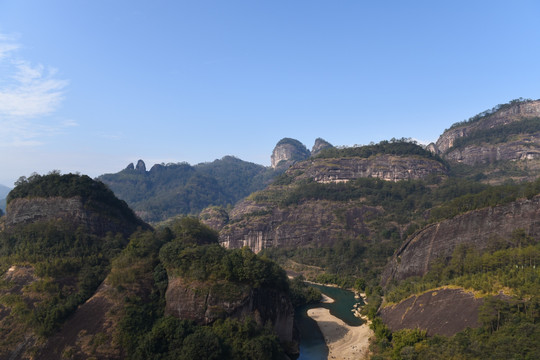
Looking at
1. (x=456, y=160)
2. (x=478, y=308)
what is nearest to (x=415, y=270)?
(x=478, y=308)

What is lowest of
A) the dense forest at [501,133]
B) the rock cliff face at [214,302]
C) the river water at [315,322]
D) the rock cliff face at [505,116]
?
the river water at [315,322]

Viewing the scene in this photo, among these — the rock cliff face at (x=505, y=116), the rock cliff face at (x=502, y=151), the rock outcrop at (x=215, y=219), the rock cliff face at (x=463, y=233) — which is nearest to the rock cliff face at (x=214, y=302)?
the rock cliff face at (x=463, y=233)

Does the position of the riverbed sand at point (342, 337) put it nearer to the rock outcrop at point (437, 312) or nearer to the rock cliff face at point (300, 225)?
the rock outcrop at point (437, 312)

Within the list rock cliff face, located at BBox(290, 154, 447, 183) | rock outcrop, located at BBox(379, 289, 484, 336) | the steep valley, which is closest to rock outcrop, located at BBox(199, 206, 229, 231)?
rock cliff face, located at BBox(290, 154, 447, 183)

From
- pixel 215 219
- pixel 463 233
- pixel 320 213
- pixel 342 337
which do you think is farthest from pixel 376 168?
pixel 342 337

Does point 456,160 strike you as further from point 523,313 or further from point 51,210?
point 51,210
